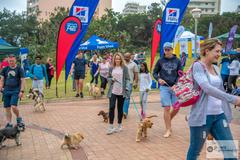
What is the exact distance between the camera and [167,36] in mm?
14281


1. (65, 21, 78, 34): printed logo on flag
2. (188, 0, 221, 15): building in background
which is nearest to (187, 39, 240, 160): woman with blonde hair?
(65, 21, 78, 34): printed logo on flag

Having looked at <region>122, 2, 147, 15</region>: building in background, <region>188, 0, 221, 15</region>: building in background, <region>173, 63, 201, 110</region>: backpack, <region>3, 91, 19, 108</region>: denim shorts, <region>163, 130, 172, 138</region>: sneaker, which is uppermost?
<region>122, 2, 147, 15</region>: building in background

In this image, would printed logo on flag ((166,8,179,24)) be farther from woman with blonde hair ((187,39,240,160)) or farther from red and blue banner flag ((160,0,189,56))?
woman with blonde hair ((187,39,240,160))

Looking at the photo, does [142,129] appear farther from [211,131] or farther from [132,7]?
[132,7]

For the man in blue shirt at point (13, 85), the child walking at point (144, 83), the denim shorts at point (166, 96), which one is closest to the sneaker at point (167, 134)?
the denim shorts at point (166, 96)

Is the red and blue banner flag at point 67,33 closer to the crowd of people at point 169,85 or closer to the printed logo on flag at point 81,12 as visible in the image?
the printed logo on flag at point 81,12

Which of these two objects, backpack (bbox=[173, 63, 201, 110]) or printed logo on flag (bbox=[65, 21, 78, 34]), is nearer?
backpack (bbox=[173, 63, 201, 110])

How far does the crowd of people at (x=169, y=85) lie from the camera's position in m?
3.79

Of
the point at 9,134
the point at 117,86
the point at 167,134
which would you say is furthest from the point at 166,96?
the point at 9,134

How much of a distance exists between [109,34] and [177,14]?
29009mm

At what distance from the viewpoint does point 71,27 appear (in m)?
13.3

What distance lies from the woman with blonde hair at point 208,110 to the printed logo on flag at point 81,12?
10311mm

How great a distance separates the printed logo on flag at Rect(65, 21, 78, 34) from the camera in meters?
13.3

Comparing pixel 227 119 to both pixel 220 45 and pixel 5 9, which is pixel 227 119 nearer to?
pixel 220 45
